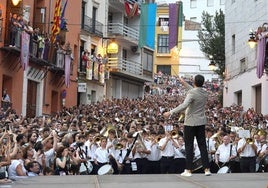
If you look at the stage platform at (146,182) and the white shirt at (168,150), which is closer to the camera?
the stage platform at (146,182)

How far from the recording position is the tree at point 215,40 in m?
50.7

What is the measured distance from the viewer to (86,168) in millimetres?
15117

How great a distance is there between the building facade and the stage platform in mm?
17883

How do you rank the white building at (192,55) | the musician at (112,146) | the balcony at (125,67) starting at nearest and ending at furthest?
1. the musician at (112,146)
2. the balcony at (125,67)
3. the white building at (192,55)

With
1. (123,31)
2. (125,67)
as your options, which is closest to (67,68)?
(123,31)

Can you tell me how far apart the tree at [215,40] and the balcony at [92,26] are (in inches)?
414

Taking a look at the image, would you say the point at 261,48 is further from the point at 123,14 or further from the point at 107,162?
the point at 123,14

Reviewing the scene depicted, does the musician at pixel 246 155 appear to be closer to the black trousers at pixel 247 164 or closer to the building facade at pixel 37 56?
the black trousers at pixel 247 164

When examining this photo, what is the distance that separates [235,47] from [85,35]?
11.0 metres

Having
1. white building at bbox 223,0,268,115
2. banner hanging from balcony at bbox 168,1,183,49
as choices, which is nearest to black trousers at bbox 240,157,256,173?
white building at bbox 223,0,268,115

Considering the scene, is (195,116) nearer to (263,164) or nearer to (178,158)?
(178,158)

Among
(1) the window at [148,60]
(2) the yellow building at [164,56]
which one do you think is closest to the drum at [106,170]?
(1) the window at [148,60]

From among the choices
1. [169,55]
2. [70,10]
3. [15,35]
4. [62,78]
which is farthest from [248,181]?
[169,55]

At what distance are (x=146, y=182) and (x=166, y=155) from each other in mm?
5346
